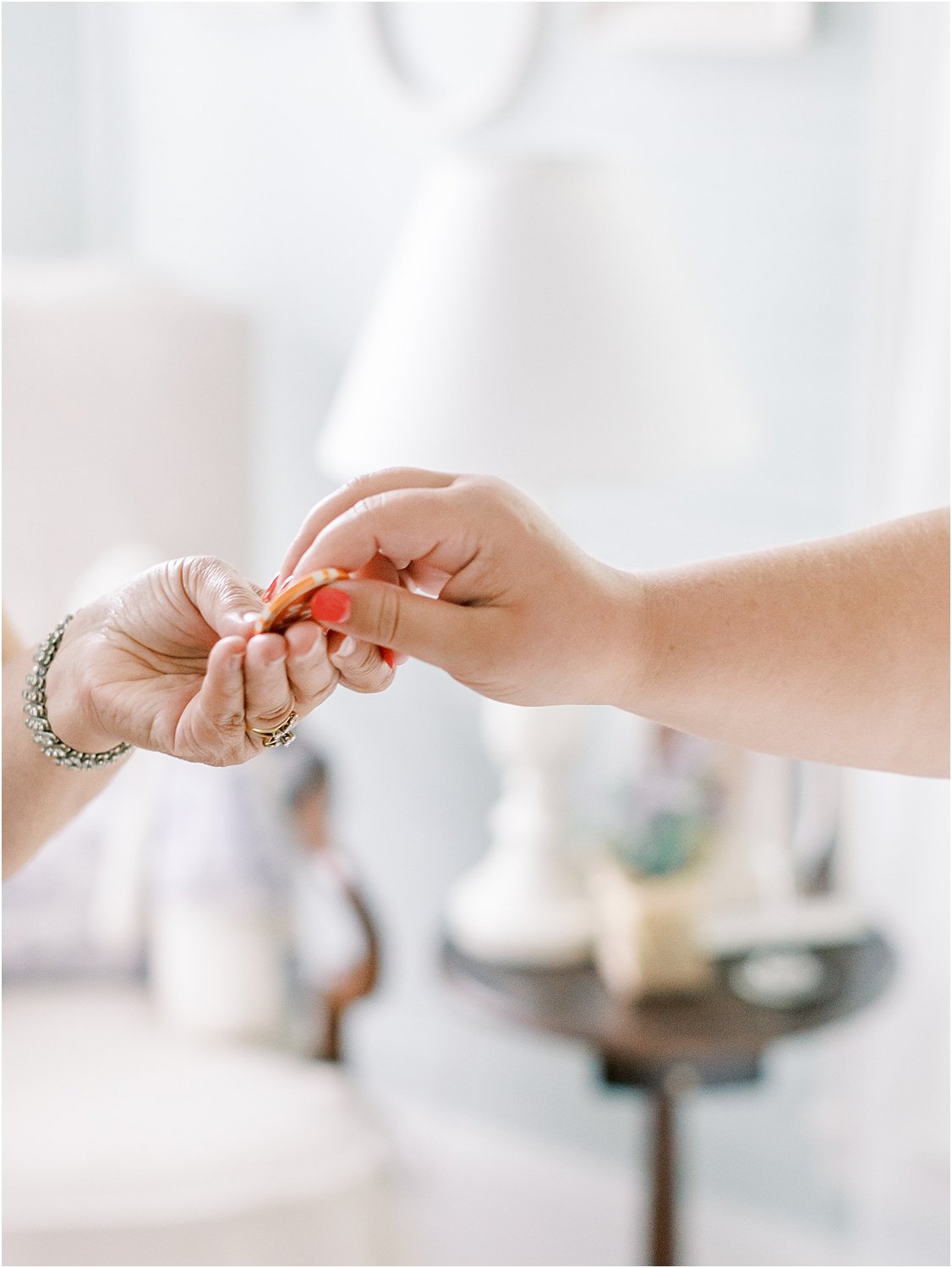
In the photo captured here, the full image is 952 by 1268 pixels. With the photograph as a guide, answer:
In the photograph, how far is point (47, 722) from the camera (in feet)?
2.78

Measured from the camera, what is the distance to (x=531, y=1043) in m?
2.38

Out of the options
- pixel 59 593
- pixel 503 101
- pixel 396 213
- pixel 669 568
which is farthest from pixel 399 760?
pixel 669 568

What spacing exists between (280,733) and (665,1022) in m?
1.01

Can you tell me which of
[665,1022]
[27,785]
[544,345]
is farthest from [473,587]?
[665,1022]

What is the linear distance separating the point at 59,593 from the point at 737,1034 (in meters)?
1.14

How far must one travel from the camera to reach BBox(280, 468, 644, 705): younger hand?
0.73 m

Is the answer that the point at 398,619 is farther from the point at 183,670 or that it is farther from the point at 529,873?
the point at 529,873

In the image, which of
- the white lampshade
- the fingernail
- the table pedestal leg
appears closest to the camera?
the fingernail

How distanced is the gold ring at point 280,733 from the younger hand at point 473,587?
0.26 feet

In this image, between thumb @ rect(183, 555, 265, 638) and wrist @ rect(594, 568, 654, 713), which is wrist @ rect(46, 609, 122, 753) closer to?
thumb @ rect(183, 555, 265, 638)


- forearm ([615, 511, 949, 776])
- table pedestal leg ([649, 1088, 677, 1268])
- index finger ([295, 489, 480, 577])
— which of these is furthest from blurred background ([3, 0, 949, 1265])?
index finger ([295, 489, 480, 577])

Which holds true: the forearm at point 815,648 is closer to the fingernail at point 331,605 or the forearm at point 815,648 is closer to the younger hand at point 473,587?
the younger hand at point 473,587

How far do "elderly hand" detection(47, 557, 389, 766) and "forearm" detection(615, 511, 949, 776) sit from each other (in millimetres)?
205

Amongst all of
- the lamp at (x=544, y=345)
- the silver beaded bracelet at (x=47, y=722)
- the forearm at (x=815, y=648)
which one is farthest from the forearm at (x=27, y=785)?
the lamp at (x=544, y=345)
